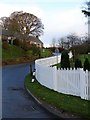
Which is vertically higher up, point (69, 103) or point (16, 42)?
point (69, 103)

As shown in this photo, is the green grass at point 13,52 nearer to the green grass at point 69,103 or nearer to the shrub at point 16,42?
the shrub at point 16,42

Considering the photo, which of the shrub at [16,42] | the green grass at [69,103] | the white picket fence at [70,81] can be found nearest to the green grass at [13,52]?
the shrub at [16,42]

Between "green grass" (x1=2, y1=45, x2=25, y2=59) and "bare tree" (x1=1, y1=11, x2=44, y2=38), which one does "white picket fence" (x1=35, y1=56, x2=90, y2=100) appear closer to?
A: "green grass" (x1=2, y1=45, x2=25, y2=59)

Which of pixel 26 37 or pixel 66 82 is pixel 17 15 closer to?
pixel 26 37

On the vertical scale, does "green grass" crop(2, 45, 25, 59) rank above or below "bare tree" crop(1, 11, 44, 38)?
below

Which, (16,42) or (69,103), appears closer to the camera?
(69,103)

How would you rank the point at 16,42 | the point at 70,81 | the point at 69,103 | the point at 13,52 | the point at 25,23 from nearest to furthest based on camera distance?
the point at 69,103
the point at 70,81
the point at 13,52
the point at 16,42
the point at 25,23

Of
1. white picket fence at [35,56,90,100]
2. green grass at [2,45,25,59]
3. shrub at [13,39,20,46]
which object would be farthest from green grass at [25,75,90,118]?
shrub at [13,39,20,46]

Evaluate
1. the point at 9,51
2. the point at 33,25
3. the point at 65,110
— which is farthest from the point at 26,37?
the point at 65,110

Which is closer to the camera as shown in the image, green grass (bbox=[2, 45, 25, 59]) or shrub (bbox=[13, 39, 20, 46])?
green grass (bbox=[2, 45, 25, 59])

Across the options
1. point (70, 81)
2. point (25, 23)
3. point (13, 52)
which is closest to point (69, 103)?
A: point (70, 81)

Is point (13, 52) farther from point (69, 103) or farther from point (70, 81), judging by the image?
point (69, 103)

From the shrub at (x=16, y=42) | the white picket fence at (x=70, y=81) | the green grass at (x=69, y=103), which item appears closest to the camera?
the green grass at (x=69, y=103)

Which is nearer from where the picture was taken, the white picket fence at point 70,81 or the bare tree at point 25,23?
the white picket fence at point 70,81
